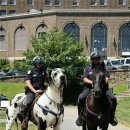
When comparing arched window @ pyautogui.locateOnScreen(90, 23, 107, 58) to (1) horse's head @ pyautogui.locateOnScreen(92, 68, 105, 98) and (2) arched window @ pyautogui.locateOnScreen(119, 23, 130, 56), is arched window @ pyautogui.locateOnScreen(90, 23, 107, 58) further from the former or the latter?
(1) horse's head @ pyautogui.locateOnScreen(92, 68, 105, 98)

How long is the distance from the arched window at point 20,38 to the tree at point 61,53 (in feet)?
89.2

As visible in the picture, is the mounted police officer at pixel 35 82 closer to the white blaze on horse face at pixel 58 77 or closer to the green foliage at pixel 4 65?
the white blaze on horse face at pixel 58 77

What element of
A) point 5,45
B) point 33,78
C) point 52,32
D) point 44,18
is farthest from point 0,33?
point 33,78

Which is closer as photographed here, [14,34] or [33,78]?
[33,78]

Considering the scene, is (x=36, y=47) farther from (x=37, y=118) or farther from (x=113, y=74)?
(x=37, y=118)

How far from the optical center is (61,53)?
7725 cm

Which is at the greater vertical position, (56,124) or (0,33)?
(0,33)

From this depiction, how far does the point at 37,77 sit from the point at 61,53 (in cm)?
6061

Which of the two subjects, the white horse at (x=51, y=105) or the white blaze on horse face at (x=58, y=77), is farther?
the white horse at (x=51, y=105)

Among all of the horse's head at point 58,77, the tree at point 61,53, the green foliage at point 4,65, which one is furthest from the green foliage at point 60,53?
the horse's head at point 58,77

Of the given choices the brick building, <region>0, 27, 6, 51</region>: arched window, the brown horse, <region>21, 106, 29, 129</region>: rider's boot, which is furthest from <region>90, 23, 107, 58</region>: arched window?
the brown horse

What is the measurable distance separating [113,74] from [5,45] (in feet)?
115

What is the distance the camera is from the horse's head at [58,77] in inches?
597

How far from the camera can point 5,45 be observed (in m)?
112
